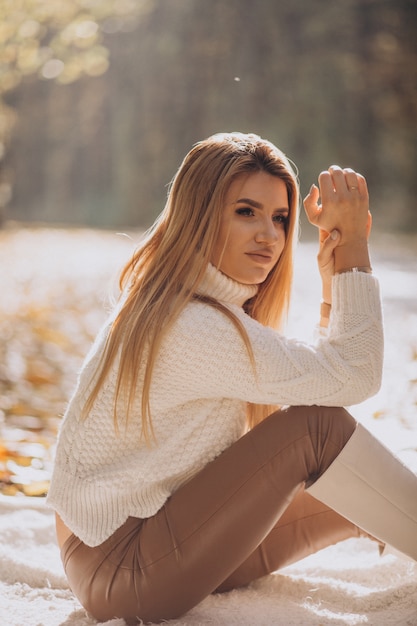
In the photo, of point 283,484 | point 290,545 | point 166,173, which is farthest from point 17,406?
point 166,173

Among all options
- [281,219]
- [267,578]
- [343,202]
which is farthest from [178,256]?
[267,578]

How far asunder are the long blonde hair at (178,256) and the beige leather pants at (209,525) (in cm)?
18

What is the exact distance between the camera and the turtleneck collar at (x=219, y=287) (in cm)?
191

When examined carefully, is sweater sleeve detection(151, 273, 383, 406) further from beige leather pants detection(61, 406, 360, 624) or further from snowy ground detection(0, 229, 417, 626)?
snowy ground detection(0, 229, 417, 626)

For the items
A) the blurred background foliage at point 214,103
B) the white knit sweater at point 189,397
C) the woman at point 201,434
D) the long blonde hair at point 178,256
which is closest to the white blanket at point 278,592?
the woman at point 201,434

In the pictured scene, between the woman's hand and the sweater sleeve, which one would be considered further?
the woman's hand

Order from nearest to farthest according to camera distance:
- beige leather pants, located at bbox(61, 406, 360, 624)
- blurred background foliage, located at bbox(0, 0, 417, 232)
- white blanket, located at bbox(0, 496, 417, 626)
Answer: beige leather pants, located at bbox(61, 406, 360, 624), white blanket, located at bbox(0, 496, 417, 626), blurred background foliage, located at bbox(0, 0, 417, 232)

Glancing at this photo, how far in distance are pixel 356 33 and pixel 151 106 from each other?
16.3 feet

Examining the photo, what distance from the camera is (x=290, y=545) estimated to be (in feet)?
6.73

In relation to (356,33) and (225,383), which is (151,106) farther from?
(225,383)

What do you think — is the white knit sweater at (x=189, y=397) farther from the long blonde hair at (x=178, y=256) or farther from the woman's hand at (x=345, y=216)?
the woman's hand at (x=345, y=216)

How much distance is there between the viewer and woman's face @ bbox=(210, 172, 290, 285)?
1933 mm

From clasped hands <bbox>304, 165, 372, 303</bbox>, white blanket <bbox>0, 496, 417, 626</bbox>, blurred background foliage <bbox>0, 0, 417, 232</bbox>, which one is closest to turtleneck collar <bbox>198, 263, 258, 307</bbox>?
clasped hands <bbox>304, 165, 372, 303</bbox>

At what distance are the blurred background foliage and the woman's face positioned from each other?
15094mm
